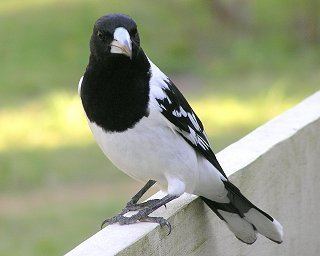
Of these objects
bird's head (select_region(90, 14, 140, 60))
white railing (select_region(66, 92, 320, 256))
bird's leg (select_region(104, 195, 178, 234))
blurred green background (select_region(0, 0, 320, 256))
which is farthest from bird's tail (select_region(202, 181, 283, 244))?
blurred green background (select_region(0, 0, 320, 256))

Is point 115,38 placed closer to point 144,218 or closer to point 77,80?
point 144,218

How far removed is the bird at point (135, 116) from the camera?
3371 millimetres

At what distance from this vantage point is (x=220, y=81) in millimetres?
11461

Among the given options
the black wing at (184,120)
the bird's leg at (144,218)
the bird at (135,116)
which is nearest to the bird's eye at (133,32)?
the bird at (135,116)

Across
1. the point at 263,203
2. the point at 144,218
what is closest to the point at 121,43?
the point at 144,218

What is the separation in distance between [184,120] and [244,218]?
0.42m

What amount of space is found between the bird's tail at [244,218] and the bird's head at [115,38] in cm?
64

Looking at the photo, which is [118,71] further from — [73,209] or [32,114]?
[32,114]

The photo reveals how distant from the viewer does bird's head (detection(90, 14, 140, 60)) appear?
3289 millimetres

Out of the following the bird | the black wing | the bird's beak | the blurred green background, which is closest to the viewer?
the bird's beak

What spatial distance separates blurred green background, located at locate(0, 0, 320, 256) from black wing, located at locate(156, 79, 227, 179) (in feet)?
10.7

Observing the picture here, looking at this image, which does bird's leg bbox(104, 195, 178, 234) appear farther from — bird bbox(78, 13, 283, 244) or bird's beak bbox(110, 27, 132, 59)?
bird's beak bbox(110, 27, 132, 59)

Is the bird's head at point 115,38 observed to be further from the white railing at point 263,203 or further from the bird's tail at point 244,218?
the bird's tail at point 244,218

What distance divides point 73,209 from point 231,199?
13.3 feet
